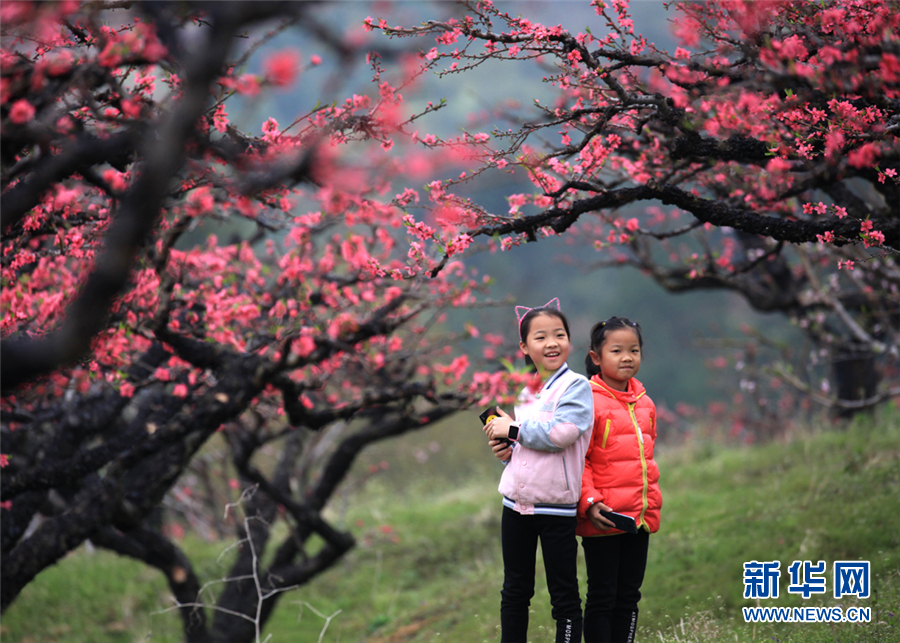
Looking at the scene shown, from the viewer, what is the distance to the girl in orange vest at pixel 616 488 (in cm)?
321

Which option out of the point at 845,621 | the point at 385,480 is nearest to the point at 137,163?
the point at 845,621

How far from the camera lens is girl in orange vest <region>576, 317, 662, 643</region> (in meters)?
3.21

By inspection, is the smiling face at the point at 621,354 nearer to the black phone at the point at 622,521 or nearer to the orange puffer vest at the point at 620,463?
the orange puffer vest at the point at 620,463

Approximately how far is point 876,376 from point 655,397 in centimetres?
1794

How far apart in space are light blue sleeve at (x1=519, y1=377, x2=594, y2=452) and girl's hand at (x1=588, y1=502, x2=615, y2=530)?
30 centimetres

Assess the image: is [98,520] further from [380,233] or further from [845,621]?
[845,621]

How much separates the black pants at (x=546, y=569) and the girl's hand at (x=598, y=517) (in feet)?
0.28

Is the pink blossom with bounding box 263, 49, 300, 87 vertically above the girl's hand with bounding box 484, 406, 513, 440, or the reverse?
the pink blossom with bounding box 263, 49, 300, 87

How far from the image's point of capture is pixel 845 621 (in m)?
3.94
